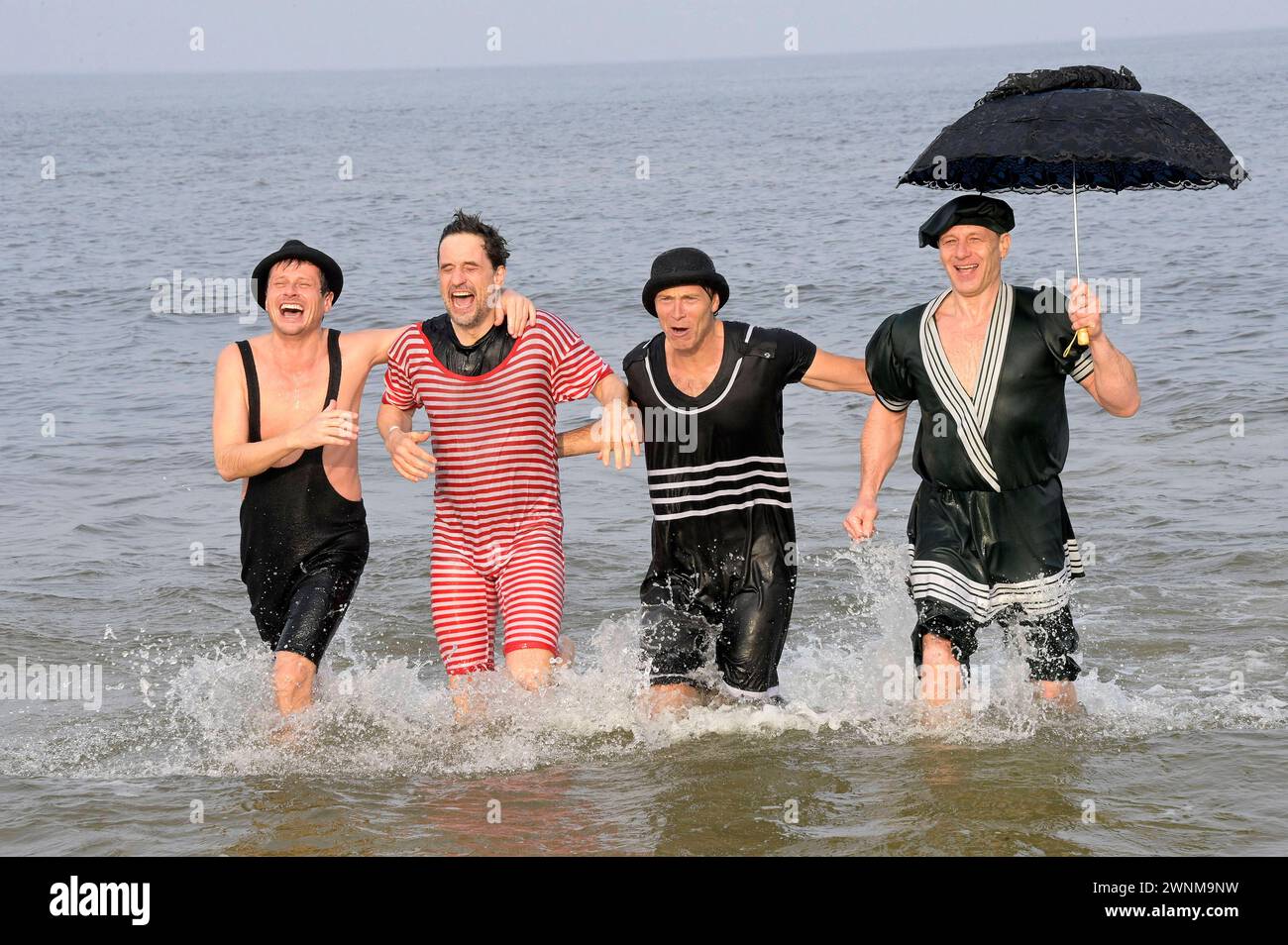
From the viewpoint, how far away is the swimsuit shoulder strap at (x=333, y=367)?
602 cm

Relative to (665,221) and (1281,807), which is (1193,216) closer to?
(665,221)

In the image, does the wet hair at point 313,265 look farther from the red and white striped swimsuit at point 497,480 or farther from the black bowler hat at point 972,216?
the black bowler hat at point 972,216

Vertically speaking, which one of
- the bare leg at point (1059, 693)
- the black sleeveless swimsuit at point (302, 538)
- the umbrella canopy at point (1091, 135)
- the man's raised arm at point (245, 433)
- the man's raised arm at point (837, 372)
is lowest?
the bare leg at point (1059, 693)

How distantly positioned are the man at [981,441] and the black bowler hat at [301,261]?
2.11 metres

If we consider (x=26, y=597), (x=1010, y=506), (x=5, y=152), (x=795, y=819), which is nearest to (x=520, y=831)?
(x=795, y=819)

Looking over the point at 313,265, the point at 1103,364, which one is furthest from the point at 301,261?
the point at 1103,364

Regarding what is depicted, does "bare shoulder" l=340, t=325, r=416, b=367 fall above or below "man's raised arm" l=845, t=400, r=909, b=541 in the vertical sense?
above

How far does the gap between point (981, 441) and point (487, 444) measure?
1.84m

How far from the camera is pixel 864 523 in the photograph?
231 inches

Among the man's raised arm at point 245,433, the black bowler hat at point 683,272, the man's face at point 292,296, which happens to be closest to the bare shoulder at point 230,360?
the man's raised arm at point 245,433

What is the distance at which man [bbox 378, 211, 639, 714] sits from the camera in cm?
591

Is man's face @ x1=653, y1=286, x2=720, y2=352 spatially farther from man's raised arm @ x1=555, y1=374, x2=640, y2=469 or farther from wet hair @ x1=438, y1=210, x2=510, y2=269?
wet hair @ x1=438, y1=210, x2=510, y2=269

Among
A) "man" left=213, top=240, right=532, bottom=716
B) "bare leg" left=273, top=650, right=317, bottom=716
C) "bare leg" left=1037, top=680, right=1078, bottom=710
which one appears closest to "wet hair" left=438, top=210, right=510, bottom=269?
"man" left=213, top=240, right=532, bottom=716

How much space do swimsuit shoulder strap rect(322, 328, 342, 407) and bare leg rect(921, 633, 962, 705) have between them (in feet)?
7.96
